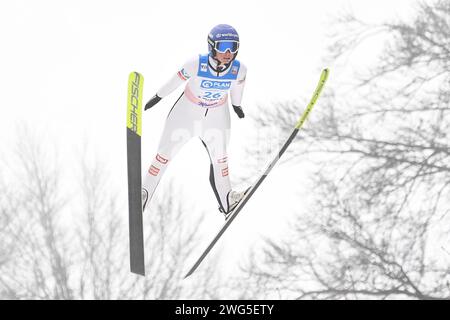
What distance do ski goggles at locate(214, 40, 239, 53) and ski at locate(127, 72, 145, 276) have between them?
0.78 m

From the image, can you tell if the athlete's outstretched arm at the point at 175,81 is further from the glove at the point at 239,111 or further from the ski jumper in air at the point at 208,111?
the glove at the point at 239,111

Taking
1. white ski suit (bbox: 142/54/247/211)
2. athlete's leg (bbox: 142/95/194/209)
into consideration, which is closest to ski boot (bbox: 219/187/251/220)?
white ski suit (bbox: 142/54/247/211)

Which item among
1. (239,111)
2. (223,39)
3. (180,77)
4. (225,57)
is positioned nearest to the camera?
(223,39)

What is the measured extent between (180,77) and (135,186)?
982 millimetres

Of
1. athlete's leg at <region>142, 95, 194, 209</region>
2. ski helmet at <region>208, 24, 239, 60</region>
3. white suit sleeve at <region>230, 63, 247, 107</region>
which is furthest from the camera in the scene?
athlete's leg at <region>142, 95, 194, 209</region>

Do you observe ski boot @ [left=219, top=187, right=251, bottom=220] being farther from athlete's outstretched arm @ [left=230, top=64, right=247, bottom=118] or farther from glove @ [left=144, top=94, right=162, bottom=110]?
glove @ [left=144, top=94, right=162, bottom=110]

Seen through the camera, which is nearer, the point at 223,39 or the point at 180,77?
the point at 223,39

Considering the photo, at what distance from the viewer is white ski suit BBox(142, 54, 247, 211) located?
6645mm

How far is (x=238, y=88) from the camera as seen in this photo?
22.5ft

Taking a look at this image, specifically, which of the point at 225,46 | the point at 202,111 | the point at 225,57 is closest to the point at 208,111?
the point at 202,111

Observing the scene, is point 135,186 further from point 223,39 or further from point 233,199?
point 223,39
